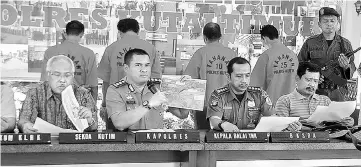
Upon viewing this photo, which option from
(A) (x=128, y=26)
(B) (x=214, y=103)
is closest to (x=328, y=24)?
(A) (x=128, y=26)

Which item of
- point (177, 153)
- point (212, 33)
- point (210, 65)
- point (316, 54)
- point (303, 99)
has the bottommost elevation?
point (177, 153)

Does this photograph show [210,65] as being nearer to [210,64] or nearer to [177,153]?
[210,64]

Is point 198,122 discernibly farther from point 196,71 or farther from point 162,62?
point 162,62

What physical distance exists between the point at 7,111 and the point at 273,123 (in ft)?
4.75

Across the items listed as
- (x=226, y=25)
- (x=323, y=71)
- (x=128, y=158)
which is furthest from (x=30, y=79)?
(x=128, y=158)

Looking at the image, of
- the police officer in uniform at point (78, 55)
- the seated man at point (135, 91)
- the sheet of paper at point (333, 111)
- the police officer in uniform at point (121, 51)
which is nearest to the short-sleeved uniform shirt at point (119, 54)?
the police officer in uniform at point (121, 51)

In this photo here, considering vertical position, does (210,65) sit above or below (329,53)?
below

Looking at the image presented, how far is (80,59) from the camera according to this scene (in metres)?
5.24

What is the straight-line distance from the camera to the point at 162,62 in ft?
21.4

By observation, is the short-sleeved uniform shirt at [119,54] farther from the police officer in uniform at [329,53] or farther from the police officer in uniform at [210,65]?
the police officer in uniform at [329,53]

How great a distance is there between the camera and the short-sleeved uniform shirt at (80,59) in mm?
5188

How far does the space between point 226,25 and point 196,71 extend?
141cm

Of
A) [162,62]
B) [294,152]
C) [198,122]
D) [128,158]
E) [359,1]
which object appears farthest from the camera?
[359,1]

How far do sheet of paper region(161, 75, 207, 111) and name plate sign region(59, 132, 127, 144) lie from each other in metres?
0.86
